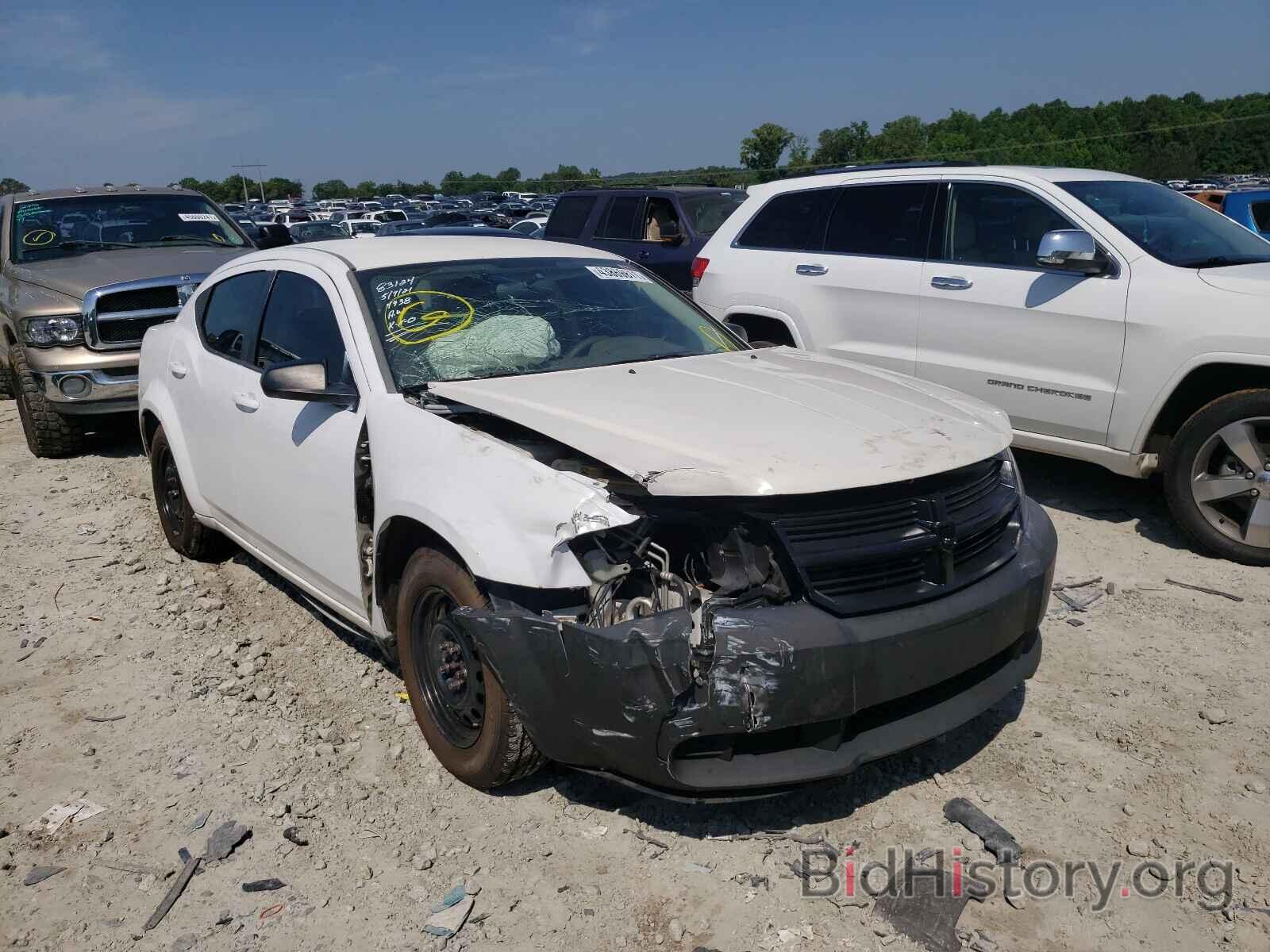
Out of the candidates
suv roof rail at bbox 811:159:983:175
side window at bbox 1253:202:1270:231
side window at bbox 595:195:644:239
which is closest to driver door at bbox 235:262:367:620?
suv roof rail at bbox 811:159:983:175

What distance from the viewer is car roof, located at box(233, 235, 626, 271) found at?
13.5ft

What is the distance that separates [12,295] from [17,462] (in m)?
1.32

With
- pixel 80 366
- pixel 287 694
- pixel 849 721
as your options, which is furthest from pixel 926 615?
pixel 80 366

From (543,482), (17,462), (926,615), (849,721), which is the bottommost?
(17,462)

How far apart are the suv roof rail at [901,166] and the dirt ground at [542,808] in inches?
118

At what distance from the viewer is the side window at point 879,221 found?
6340 millimetres

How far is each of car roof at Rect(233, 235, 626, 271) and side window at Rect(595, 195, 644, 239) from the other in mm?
7152

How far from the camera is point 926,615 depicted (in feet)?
9.29

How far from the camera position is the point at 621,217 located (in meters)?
11.9

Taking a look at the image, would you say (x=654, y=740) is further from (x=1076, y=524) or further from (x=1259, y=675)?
(x=1076, y=524)

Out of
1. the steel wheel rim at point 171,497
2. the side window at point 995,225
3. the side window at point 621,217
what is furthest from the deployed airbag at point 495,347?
the side window at point 621,217

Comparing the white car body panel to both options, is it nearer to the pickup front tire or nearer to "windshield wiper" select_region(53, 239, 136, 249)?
the pickup front tire

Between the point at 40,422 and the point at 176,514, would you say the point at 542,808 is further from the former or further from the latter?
the point at 40,422

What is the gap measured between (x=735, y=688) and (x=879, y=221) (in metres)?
4.71
